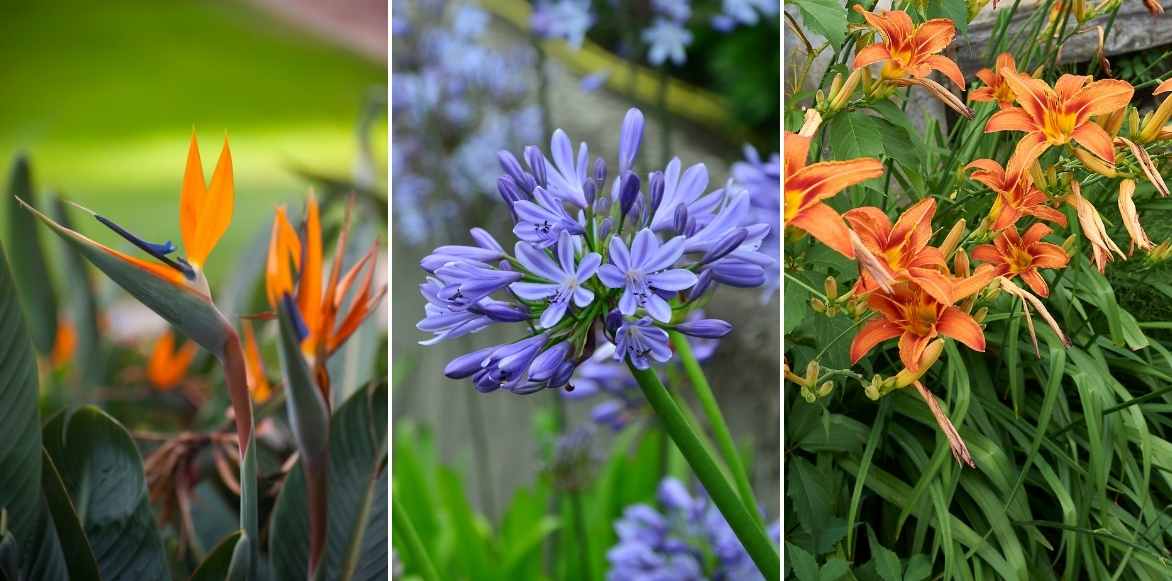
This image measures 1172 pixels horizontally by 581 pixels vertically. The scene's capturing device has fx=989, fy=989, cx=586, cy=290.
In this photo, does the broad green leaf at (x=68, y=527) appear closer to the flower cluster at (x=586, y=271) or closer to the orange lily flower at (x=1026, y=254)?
the flower cluster at (x=586, y=271)

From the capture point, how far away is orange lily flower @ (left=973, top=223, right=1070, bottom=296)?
3.36 feet

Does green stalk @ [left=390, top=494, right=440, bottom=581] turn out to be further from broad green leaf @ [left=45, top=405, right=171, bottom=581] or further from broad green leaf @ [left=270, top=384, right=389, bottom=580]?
broad green leaf @ [left=45, top=405, right=171, bottom=581]

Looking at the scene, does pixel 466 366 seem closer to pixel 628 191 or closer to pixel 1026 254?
pixel 628 191

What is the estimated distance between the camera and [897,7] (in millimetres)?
1126

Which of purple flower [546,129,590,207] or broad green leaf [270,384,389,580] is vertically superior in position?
purple flower [546,129,590,207]

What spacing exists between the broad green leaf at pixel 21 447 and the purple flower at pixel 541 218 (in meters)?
0.46

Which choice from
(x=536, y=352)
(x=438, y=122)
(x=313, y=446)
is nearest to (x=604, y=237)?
(x=536, y=352)

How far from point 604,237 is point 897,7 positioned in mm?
551

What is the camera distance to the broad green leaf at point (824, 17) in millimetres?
992

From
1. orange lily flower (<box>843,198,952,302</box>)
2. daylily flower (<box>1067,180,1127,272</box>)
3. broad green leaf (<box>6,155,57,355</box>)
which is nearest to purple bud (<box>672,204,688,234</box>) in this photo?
orange lily flower (<box>843,198,952,302</box>)

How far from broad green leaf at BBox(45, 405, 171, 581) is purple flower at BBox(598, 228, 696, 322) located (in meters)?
0.51

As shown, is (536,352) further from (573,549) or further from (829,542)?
(573,549)

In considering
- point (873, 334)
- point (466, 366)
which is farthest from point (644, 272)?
point (873, 334)

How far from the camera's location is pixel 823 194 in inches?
36.6
